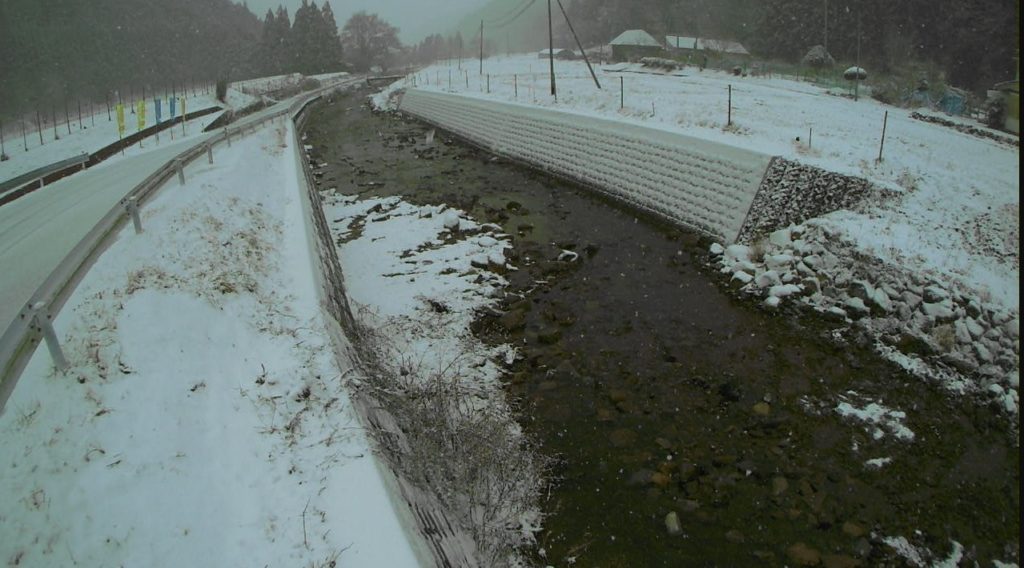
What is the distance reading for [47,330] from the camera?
18.4 feet

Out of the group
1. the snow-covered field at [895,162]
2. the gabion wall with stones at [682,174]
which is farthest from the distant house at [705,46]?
the gabion wall with stones at [682,174]

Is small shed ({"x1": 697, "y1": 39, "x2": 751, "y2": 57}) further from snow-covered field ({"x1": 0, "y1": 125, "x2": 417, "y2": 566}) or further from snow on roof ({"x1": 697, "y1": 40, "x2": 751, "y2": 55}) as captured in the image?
snow-covered field ({"x1": 0, "y1": 125, "x2": 417, "y2": 566})

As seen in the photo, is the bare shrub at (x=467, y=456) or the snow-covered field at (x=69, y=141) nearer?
the bare shrub at (x=467, y=456)

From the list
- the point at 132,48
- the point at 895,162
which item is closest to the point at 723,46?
the point at 895,162

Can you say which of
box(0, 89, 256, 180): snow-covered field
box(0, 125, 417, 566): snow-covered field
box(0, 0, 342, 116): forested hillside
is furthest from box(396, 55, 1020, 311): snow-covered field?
box(0, 0, 342, 116): forested hillside

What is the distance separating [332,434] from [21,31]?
273 ft

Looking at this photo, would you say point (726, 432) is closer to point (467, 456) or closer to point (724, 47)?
point (467, 456)

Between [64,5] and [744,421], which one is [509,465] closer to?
[744,421]

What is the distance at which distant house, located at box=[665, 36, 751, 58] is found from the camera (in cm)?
5894

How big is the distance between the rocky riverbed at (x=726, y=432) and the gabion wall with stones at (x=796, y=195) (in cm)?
127

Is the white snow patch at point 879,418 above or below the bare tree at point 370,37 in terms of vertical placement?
below

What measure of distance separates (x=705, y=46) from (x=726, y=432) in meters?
65.8

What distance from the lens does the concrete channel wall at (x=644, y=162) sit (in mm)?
15500

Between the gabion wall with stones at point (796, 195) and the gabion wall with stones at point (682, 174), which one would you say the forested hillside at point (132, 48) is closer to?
the gabion wall with stones at point (682, 174)
